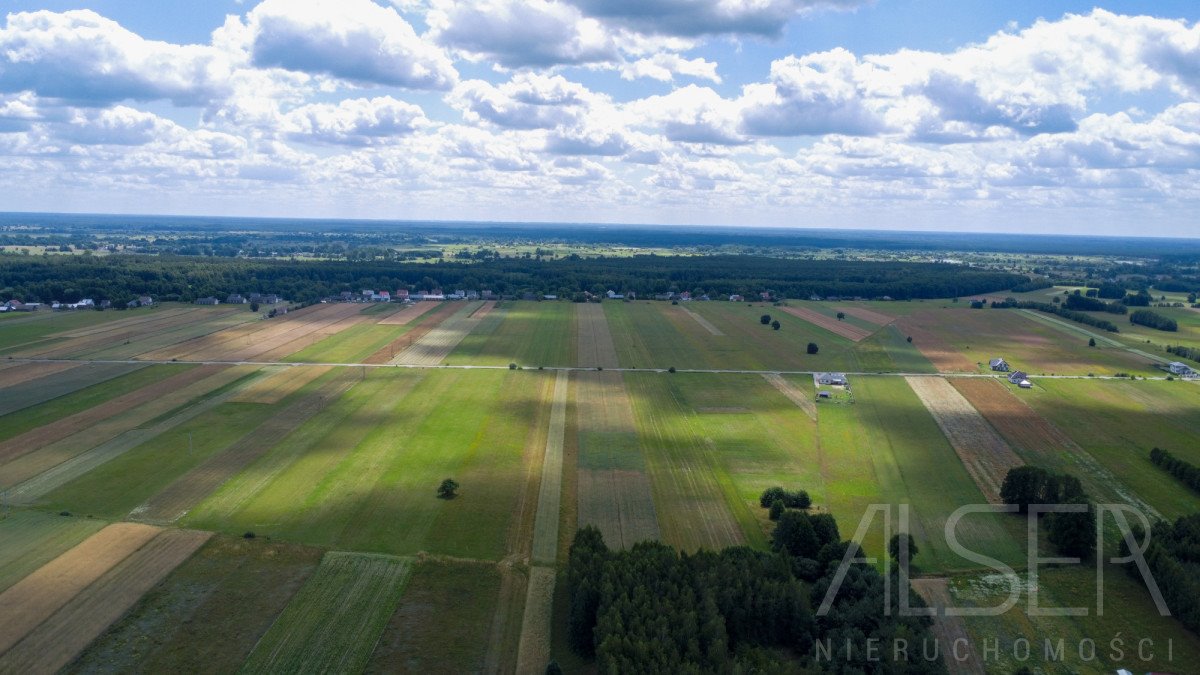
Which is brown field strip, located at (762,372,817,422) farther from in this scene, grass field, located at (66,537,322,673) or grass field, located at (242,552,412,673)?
grass field, located at (66,537,322,673)

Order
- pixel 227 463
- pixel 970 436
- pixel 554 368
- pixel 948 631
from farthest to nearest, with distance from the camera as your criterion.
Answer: pixel 554 368 < pixel 970 436 < pixel 227 463 < pixel 948 631

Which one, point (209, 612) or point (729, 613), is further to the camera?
point (209, 612)

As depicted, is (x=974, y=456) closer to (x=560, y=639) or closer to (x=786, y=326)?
(x=560, y=639)

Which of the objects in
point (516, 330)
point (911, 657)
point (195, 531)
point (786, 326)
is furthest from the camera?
point (786, 326)

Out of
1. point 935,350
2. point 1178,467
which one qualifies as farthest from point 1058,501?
point 935,350

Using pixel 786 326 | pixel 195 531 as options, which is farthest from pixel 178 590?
pixel 786 326

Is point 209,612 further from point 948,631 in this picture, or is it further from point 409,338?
point 409,338

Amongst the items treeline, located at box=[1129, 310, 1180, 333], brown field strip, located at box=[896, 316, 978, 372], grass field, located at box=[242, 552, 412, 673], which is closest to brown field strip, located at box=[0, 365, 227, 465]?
grass field, located at box=[242, 552, 412, 673]

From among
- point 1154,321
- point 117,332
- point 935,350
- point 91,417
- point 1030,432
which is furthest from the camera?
point 1154,321
